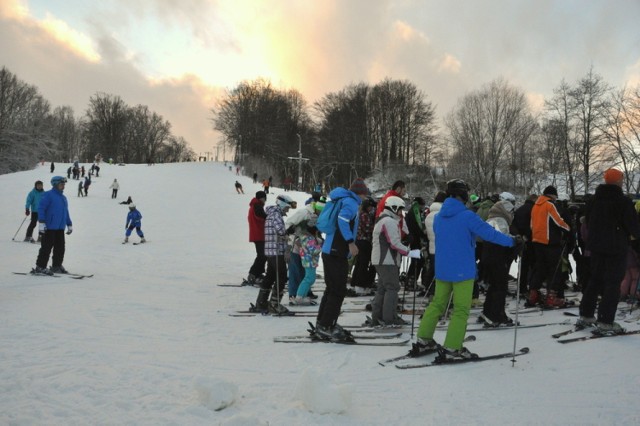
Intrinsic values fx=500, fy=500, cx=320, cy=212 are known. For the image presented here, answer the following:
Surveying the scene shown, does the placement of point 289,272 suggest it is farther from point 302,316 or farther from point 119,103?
point 119,103

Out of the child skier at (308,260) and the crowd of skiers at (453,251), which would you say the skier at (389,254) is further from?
the child skier at (308,260)

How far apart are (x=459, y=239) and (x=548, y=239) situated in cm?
337

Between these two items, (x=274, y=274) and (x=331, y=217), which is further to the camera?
(x=274, y=274)

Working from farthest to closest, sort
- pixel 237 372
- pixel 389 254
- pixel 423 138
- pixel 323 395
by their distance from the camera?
pixel 423 138 < pixel 389 254 < pixel 237 372 < pixel 323 395

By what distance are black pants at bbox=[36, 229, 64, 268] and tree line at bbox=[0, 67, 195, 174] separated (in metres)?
54.8

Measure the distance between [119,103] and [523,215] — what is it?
3337 inches

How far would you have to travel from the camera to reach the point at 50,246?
10539 mm

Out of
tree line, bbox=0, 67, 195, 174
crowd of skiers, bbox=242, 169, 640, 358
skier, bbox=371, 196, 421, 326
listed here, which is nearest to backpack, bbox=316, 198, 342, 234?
crowd of skiers, bbox=242, 169, 640, 358

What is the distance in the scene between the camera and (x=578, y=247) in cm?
998

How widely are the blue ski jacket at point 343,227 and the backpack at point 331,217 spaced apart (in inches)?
1.3

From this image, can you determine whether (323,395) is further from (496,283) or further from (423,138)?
(423,138)

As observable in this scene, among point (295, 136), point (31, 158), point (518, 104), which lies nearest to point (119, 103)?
point (31, 158)

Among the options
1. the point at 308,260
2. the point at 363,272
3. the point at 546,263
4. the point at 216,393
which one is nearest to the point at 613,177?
the point at 546,263

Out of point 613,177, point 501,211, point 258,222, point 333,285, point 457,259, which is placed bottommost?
point 333,285
